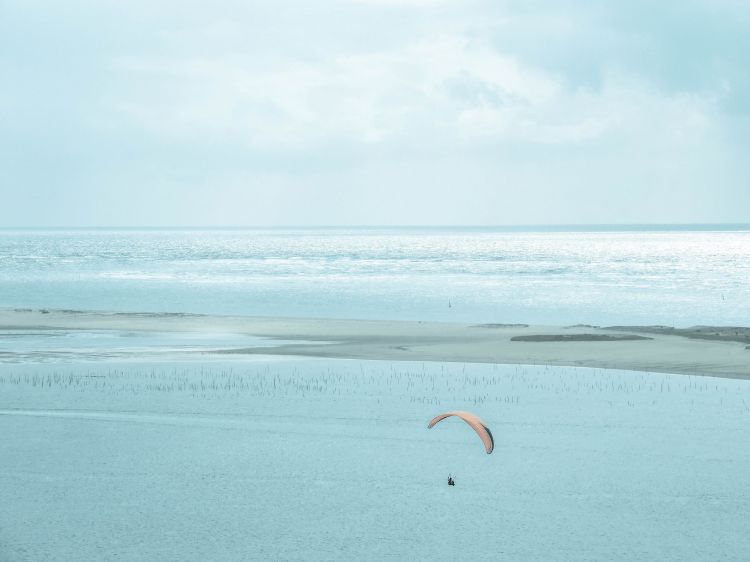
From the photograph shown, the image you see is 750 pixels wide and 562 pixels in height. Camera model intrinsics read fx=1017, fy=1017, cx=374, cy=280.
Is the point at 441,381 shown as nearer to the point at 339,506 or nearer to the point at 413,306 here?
the point at 339,506

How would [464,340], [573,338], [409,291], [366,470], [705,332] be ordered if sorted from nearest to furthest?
[366,470] < [573,338] < [464,340] < [705,332] < [409,291]

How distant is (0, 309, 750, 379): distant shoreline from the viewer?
36.2m

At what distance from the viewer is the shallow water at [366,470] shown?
14.8m

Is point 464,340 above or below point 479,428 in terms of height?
below

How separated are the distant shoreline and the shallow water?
19.2 ft

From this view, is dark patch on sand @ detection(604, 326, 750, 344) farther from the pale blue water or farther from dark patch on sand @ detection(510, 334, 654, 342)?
the pale blue water

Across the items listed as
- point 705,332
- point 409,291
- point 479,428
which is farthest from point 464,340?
point 409,291

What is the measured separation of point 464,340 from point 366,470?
83.0 feet

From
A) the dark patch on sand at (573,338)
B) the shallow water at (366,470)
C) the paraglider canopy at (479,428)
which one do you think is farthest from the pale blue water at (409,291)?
the paraglider canopy at (479,428)

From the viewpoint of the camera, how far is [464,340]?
4391 centimetres

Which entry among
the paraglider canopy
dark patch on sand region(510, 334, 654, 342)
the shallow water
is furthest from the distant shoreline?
the paraglider canopy

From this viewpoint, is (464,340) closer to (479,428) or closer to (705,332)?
(705,332)

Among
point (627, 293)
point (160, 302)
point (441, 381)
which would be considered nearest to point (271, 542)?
point (441, 381)

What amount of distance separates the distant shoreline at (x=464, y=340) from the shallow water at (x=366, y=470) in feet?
19.2
